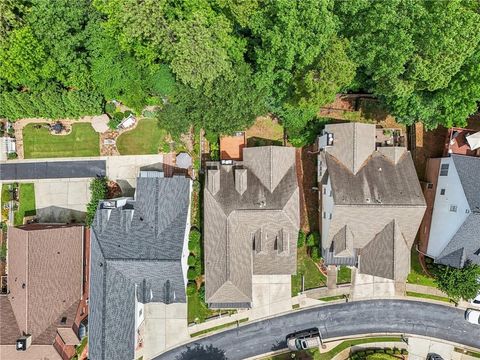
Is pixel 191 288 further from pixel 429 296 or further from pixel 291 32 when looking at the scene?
pixel 291 32

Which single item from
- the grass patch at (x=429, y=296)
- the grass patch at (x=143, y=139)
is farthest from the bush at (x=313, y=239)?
the grass patch at (x=143, y=139)

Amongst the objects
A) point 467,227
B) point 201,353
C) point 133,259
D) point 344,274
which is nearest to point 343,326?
point 344,274

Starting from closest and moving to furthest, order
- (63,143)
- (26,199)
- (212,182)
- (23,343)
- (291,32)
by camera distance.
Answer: (291,32) < (23,343) < (212,182) < (63,143) < (26,199)

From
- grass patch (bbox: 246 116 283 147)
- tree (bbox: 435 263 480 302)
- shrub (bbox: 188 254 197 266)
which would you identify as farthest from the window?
shrub (bbox: 188 254 197 266)

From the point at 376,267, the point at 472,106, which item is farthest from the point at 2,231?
the point at 472,106

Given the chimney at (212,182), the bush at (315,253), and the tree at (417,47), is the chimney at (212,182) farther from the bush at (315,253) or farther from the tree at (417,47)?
the tree at (417,47)

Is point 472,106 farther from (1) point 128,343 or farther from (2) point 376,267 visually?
(1) point 128,343
